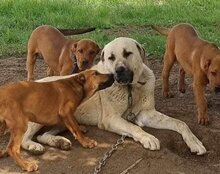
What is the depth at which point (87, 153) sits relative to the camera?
5.89 meters

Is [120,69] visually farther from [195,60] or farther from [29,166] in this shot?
[29,166]

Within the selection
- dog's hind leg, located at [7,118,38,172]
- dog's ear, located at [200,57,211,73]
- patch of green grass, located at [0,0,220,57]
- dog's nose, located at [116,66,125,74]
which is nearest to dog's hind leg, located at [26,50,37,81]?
patch of green grass, located at [0,0,220,57]

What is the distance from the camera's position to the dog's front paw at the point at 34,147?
5930 millimetres

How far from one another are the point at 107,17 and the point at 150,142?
689cm

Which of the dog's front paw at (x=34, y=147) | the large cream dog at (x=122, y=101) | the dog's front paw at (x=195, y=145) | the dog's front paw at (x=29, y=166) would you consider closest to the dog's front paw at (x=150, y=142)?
the large cream dog at (x=122, y=101)

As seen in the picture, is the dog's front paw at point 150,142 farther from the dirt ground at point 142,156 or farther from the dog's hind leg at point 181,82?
the dog's hind leg at point 181,82

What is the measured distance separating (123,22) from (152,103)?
5.75 meters

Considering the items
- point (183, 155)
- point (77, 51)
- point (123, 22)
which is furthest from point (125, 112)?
point (123, 22)

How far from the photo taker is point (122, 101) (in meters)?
6.53

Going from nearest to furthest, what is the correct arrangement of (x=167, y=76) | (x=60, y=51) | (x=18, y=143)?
(x=18, y=143) < (x=167, y=76) < (x=60, y=51)

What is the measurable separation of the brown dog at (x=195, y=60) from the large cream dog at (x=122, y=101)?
531 millimetres

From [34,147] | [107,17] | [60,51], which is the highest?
[60,51]

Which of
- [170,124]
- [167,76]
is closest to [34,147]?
[170,124]

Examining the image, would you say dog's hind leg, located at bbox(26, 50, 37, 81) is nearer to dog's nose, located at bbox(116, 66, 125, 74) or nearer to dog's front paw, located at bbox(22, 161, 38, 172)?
dog's nose, located at bbox(116, 66, 125, 74)
